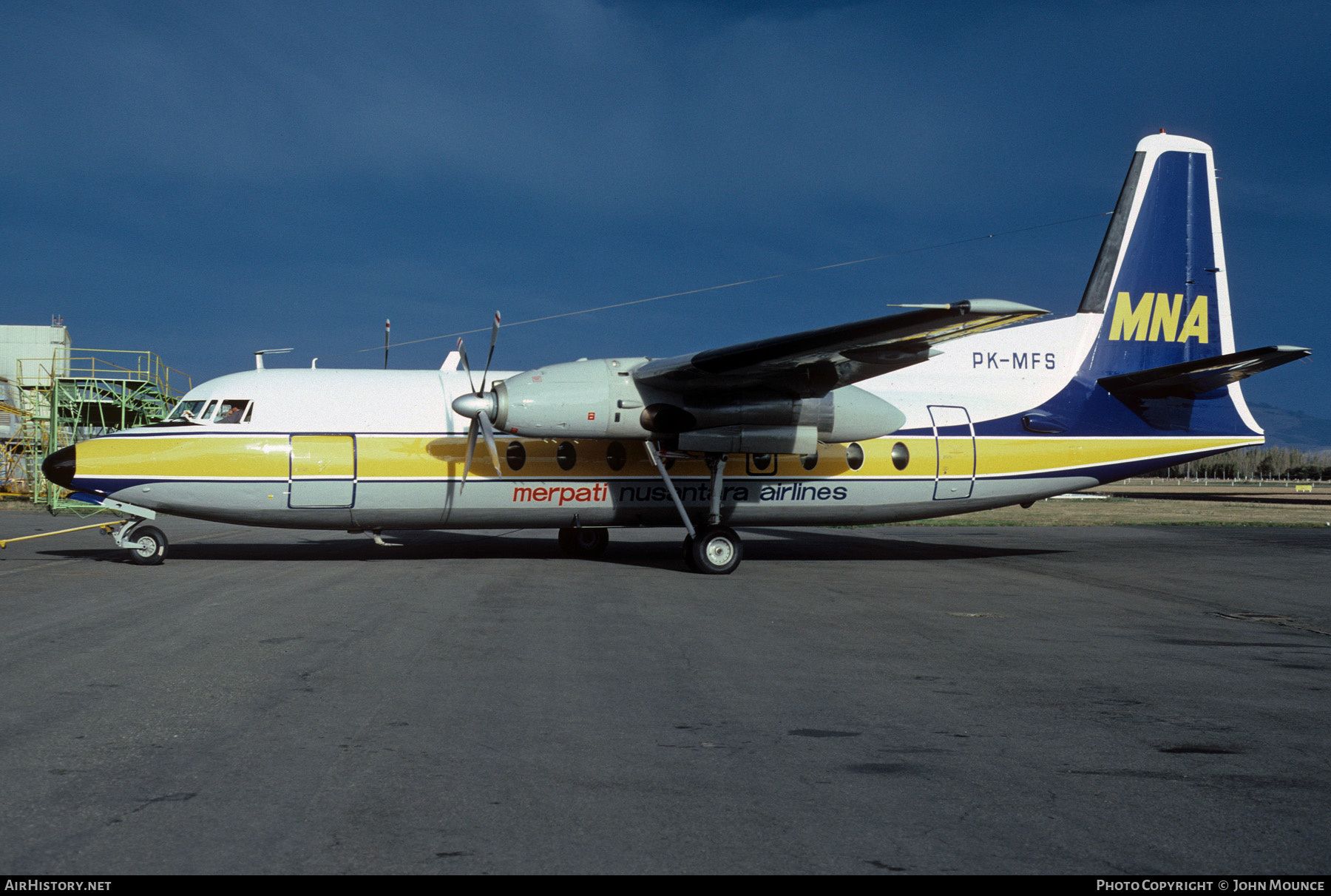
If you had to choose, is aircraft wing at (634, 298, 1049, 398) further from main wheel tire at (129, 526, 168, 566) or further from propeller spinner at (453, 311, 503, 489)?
main wheel tire at (129, 526, 168, 566)

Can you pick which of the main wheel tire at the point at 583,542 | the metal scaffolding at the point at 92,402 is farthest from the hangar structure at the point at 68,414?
the main wheel tire at the point at 583,542

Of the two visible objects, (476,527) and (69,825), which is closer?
(69,825)

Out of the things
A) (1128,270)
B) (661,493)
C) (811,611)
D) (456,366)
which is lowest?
(811,611)

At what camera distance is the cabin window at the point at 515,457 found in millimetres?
15250

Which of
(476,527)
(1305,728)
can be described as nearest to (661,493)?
(476,527)

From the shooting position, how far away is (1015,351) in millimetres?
17453

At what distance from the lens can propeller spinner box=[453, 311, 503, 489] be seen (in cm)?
1384

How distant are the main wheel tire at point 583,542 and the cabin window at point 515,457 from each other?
2657mm

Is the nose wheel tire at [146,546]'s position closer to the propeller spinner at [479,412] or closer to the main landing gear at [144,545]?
the main landing gear at [144,545]

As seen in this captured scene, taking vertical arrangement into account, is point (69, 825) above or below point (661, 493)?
below

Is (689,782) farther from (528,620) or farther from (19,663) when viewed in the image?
(19,663)

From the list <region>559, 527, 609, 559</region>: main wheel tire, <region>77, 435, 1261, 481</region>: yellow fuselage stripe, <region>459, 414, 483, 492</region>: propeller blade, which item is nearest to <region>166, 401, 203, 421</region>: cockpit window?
<region>77, 435, 1261, 481</region>: yellow fuselage stripe

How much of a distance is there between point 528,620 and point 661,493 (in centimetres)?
Result: 663

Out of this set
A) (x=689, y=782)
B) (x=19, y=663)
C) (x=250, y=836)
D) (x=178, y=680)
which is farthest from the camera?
(x=19, y=663)
